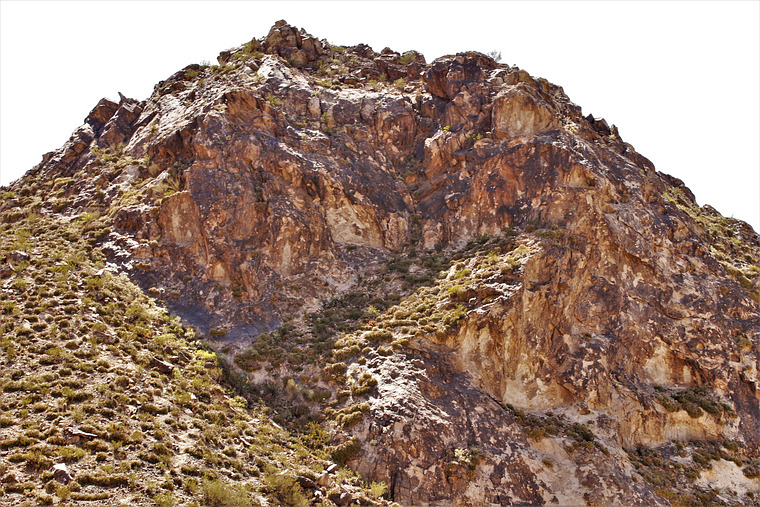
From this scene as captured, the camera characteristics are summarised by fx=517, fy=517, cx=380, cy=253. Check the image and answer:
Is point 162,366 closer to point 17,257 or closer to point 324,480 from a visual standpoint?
point 324,480

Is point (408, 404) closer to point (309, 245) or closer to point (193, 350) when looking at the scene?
point (193, 350)

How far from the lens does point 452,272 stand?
36.1m

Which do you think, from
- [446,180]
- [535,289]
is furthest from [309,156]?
[535,289]

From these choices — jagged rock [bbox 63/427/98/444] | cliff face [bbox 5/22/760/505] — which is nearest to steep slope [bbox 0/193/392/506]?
jagged rock [bbox 63/427/98/444]

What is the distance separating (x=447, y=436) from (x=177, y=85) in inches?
1692

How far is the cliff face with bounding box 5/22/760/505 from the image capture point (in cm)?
2803


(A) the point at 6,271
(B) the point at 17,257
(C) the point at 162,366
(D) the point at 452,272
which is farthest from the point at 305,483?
(B) the point at 17,257

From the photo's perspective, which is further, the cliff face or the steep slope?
the cliff face

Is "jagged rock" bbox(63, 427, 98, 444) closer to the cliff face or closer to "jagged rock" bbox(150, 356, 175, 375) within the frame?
"jagged rock" bbox(150, 356, 175, 375)

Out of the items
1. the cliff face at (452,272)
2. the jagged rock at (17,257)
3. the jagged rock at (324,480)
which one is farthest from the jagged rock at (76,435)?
the jagged rock at (17,257)

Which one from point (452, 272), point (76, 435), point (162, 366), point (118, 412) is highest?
point (452, 272)

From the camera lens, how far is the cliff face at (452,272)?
2803cm

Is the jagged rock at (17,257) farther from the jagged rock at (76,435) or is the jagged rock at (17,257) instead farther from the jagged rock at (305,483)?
the jagged rock at (305,483)

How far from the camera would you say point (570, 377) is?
31422mm
